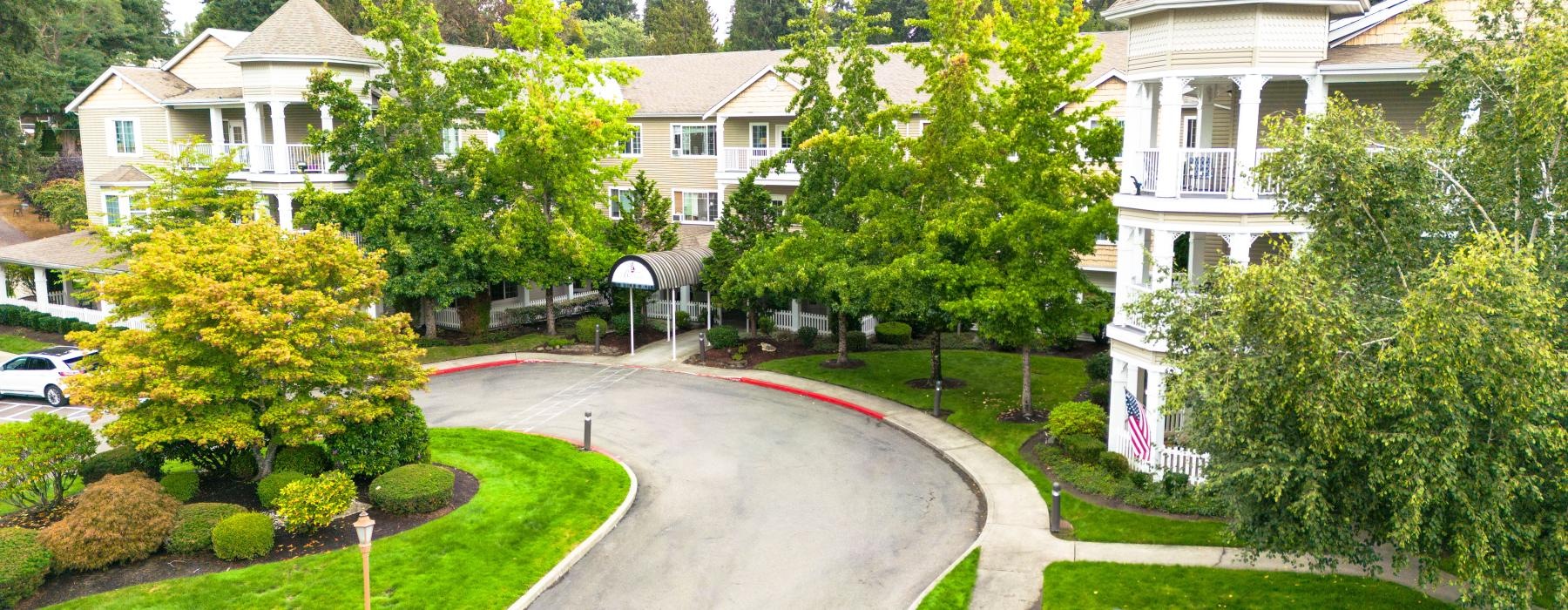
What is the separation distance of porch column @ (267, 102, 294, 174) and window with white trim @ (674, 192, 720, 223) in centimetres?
1481

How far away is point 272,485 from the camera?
1948 centimetres

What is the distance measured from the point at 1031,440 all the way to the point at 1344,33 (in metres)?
10.6

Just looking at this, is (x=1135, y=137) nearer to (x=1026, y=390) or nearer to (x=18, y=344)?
(x=1026, y=390)

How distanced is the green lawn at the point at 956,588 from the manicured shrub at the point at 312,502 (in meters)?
10.2

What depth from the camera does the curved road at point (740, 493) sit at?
57.0 feet

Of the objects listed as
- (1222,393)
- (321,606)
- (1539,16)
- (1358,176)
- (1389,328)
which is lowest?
(321,606)

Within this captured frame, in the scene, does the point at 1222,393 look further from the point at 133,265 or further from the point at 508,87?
the point at 508,87

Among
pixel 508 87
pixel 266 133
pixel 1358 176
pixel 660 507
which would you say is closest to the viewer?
pixel 1358 176

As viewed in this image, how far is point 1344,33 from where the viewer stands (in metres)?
20.5

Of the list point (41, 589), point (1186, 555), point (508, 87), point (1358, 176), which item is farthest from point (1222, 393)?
point (508, 87)


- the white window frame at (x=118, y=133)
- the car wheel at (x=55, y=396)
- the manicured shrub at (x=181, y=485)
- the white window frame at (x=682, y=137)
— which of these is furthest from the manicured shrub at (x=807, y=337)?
the white window frame at (x=118, y=133)

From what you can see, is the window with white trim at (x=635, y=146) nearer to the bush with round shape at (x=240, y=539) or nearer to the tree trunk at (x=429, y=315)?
the tree trunk at (x=429, y=315)

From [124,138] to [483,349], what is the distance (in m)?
19.0

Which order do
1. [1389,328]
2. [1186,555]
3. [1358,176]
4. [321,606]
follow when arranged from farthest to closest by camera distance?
[1186,555] → [321,606] → [1358,176] → [1389,328]
